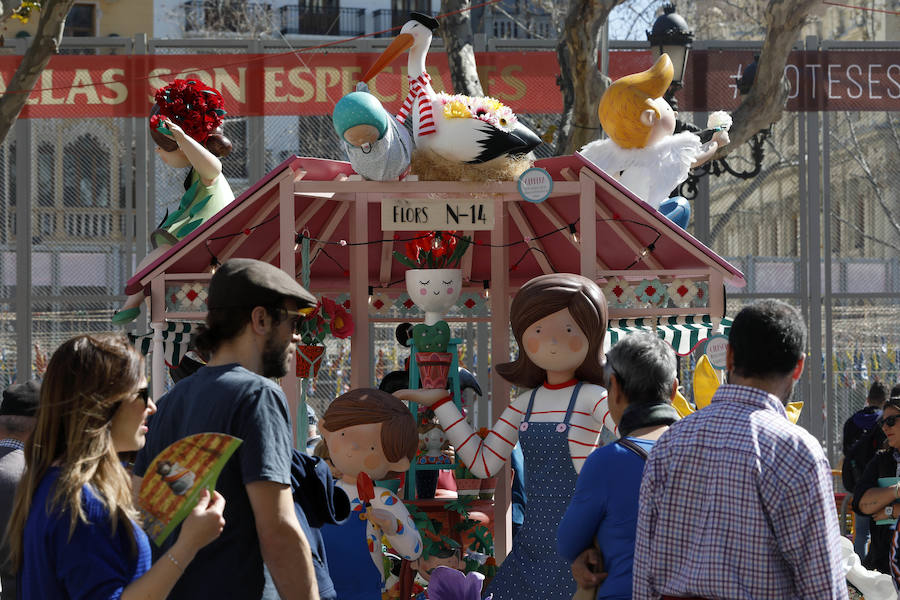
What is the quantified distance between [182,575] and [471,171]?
2.84 m

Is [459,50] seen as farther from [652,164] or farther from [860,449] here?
[860,449]

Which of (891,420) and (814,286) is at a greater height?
(814,286)

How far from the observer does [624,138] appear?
6262 millimetres

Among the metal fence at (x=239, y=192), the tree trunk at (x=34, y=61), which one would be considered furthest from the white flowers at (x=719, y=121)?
the tree trunk at (x=34, y=61)

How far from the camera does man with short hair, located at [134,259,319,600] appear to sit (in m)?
2.58

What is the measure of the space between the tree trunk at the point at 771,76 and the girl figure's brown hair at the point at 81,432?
685cm

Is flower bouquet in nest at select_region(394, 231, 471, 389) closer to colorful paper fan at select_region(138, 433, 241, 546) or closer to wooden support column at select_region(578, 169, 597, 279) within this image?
wooden support column at select_region(578, 169, 597, 279)

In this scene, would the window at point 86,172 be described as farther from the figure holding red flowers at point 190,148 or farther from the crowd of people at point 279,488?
the crowd of people at point 279,488

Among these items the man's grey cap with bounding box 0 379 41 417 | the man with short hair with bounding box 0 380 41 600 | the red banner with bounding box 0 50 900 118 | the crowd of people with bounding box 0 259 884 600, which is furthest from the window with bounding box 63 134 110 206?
the crowd of people with bounding box 0 259 884 600

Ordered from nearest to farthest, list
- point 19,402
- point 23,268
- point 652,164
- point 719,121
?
1. point 19,402
2. point 652,164
3. point 719,121
4. point 23,268

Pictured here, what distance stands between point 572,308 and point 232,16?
16.6m

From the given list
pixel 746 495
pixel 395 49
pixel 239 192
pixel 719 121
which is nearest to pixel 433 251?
pixel 395 49

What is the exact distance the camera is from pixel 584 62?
8.42 meters

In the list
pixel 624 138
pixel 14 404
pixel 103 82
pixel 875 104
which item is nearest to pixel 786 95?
pixel 875 104
